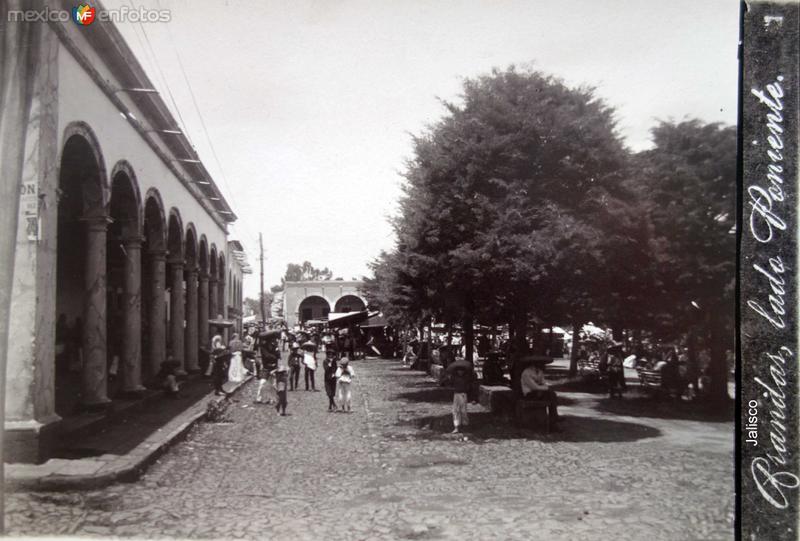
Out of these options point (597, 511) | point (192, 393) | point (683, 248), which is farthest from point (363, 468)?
point (192, 393)

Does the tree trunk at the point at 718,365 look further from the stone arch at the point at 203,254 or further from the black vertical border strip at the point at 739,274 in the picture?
the stone arch at the point at 203,254

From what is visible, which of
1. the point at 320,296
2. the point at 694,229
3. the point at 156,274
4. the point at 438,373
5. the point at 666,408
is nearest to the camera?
the point at 694,229

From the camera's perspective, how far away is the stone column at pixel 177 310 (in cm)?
1870

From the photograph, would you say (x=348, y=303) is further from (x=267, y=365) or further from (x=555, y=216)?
(x=555, y=216)

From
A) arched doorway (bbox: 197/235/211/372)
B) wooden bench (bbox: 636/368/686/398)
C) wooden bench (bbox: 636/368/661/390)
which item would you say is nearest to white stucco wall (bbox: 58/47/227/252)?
arched doorway (bbox: 197/235/211/372)

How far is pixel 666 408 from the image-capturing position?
47.4 feet

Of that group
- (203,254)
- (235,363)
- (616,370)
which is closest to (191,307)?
(203,254)

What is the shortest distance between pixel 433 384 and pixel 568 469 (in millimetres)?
13682

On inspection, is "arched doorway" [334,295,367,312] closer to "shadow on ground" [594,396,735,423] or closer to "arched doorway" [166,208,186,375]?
A: "arched doorway" [166,208,186,375]

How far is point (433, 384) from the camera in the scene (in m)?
22.4

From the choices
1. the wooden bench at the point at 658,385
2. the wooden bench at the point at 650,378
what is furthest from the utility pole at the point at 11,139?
the wooden bench at the point at 650,378

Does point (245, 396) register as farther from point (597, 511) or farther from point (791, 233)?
point (791, 233)

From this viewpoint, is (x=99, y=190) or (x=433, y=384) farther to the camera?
(x=433, y=384)

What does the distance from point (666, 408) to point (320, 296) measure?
51557 millimetres
